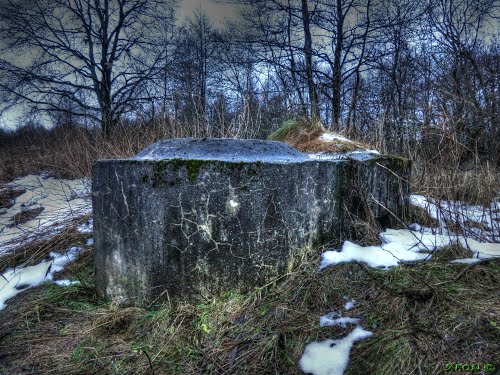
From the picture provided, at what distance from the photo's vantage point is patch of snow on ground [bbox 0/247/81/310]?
9.39 feet

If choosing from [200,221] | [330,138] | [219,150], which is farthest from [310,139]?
[200,221]

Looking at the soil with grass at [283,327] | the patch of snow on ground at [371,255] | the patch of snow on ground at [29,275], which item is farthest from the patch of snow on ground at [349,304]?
the patch of snow on ground at [29,275]

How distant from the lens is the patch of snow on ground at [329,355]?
1.57m

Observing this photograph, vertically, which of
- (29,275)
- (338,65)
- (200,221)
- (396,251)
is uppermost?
(338,65)

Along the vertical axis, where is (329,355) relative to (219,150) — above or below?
below

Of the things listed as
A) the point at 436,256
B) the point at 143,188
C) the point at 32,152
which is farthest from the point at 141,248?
the point at 32,152

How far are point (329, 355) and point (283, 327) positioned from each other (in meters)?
0.29

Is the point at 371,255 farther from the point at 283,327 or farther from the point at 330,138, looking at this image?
the point at 330,138

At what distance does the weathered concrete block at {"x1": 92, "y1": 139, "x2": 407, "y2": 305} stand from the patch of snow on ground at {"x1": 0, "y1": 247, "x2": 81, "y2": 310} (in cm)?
104

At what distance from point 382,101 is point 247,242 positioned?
7555mm

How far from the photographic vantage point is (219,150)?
243 cm

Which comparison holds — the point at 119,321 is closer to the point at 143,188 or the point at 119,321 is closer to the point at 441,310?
the point at 143,188

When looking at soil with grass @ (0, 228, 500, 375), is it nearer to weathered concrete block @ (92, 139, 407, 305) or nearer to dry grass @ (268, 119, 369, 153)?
weathered concrete block @ (92, 139, 407, 305)

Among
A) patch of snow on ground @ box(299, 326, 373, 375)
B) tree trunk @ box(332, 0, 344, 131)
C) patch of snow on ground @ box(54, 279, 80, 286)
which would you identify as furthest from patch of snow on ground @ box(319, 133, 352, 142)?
tree trunk @ box(332, 0, 344, 131)
